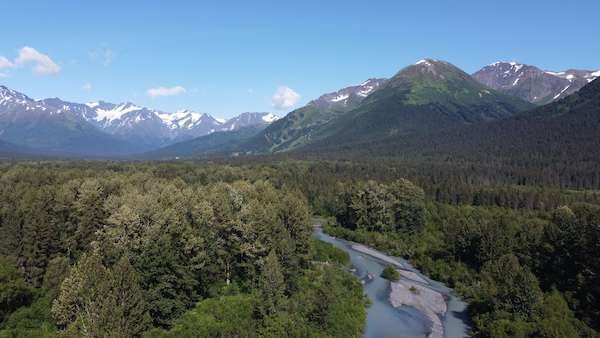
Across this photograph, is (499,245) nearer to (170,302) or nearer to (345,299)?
(345,299)

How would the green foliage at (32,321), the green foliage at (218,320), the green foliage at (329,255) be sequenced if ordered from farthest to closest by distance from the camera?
the green foliage at (329,255), the green foliage at (218,320), the green foliage at (32,321)

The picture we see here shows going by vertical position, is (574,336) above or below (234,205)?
below

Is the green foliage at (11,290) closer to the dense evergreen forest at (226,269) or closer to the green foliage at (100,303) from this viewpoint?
the dense evergreen forest at (226,269)

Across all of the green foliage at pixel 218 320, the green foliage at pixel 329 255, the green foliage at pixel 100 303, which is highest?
the green foliage at pixel 100 303

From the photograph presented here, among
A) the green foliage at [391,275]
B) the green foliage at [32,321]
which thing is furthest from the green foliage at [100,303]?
the green foliage at [391,275]

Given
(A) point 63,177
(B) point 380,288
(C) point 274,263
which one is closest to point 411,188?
(B) point 380,288

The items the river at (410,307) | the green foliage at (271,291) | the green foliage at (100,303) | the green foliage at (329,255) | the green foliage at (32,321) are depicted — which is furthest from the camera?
the green foliage at (329,255)

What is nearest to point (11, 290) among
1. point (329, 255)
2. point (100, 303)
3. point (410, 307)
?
point (100, 303)

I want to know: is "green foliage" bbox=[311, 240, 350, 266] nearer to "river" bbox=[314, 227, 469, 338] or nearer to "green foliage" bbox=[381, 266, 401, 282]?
"river" bbox=[314, 227, 469, 338]
